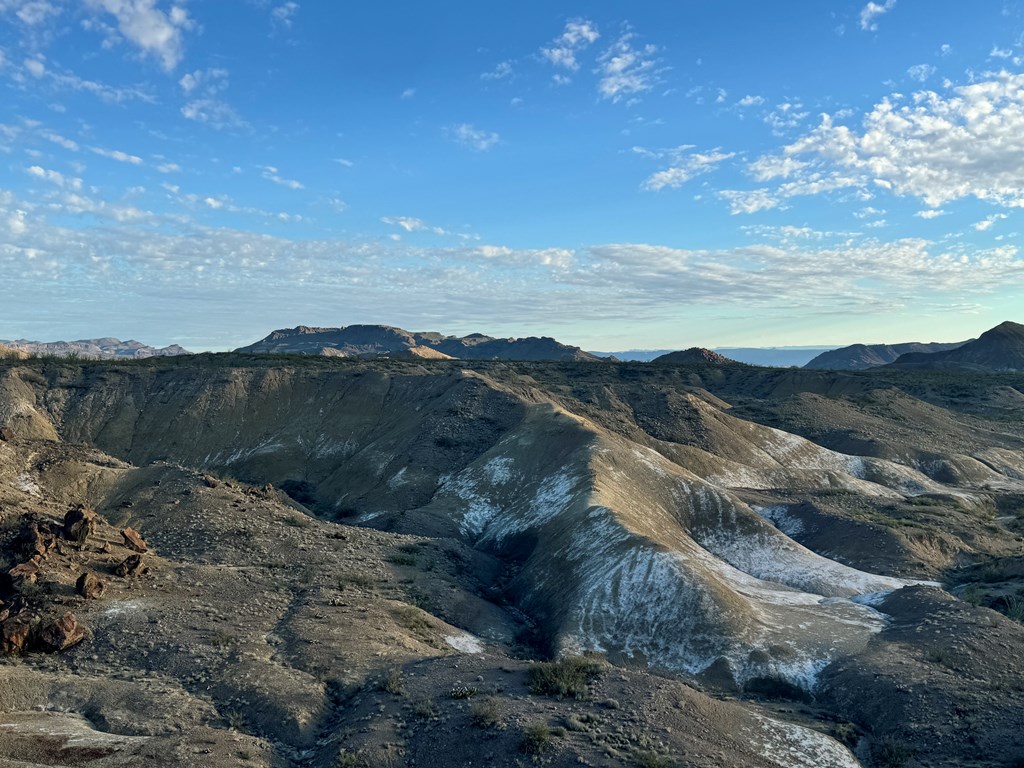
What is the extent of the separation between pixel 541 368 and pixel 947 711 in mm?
67943

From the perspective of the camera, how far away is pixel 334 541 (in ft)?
93.1

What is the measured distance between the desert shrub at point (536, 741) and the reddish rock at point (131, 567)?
13786 mm

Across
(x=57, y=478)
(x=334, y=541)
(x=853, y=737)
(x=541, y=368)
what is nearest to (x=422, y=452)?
(x=334, y=541)

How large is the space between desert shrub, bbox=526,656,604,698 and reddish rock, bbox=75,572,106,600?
1236cm

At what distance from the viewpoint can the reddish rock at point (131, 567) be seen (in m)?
21.5

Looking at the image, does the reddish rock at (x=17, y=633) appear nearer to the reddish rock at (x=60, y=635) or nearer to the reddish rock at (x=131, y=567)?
the reddish rock at (x=60, y=635)

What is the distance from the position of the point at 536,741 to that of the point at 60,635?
40.1 feet

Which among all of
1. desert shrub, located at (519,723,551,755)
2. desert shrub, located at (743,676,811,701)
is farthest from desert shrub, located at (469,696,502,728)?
desert shrub, located at (743,676,811,701)

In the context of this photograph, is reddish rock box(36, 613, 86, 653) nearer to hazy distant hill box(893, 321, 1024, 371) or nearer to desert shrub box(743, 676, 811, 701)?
desert shrub box(743, 676, 811, 701)

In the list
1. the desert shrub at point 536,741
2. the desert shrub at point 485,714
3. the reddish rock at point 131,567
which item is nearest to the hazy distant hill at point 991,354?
the desert shrub at point 485,714

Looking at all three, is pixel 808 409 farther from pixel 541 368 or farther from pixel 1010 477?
pixel 541 368

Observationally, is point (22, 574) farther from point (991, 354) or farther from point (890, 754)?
point (991, 354)

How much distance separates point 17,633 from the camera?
17359 millimetres

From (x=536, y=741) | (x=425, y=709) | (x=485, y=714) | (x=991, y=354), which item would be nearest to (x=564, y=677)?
(x=485, y=714)
